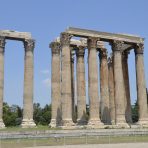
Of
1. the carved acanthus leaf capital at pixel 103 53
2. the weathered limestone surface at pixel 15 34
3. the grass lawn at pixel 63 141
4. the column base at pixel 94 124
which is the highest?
the weathered limestone surface at pixel 15 34

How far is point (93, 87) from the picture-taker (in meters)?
62.9

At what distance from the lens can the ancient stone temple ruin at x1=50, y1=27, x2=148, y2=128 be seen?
61.6 metres

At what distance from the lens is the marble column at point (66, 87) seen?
195ft

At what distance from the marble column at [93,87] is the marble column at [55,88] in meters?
7.17

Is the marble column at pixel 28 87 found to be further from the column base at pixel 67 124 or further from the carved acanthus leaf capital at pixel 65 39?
the carved acanthus leaf capital at pixel 65 39

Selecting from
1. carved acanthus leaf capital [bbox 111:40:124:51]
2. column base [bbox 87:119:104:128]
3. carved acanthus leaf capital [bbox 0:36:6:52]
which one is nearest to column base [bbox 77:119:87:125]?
column base [bbox 87:119:104:128]

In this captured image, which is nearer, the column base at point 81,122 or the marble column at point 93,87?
the marble column at point 93,87

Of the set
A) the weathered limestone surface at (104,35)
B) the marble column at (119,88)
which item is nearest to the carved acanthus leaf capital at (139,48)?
the weathered limestone surface at (104,35)

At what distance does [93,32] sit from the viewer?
216 feet

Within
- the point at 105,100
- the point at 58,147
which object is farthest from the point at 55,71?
the point at 58,147

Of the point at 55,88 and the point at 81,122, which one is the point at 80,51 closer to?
the point at 55,88

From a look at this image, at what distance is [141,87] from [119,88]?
206 inches

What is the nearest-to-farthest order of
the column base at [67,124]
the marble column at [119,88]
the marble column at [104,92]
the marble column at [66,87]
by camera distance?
the column base at [67,124], the marble column at [66,87], the marble column at [119,88], the marble column at [104,92]

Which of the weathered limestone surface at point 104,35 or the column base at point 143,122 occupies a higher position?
the weathered limestone surface at point 104,35
